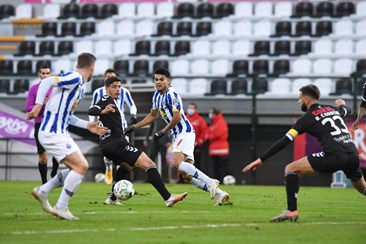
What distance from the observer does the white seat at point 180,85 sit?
1054 inches

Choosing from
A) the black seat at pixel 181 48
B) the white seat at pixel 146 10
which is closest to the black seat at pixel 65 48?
the white seat at pixel 146 10

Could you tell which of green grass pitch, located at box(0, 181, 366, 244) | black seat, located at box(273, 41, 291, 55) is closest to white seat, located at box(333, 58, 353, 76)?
black seat, located at box(273, 41, 291, 55)

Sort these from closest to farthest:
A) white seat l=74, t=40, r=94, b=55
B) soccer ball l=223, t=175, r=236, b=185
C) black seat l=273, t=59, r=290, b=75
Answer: soccer ball l=223, t=175, r=236, b=185 < black seat l=273, t=59, r=290, b=75 < white seat l=74, t=40, r=94, b=55

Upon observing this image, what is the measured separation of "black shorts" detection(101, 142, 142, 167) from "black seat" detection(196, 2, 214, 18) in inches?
709

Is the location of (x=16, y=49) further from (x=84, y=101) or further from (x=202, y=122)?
(x=202, y=122)

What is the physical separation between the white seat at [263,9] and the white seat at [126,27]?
438cm

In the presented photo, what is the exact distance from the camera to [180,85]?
26938 mm

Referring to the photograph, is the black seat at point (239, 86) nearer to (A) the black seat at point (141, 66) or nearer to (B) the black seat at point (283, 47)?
(B) the black seat at point (283, 47)

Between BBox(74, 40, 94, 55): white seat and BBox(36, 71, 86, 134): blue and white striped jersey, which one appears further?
BBox(74, 40, 94, 55): white seat

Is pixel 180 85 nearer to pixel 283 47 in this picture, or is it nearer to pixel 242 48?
pixel 242 48

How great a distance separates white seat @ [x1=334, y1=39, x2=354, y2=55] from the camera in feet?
91.4

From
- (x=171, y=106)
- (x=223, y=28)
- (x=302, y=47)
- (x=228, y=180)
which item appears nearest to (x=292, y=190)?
(x=171, y=106)

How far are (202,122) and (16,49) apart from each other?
956cm

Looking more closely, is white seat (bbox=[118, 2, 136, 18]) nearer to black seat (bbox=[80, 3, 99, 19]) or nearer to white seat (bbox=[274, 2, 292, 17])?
black seat (bbox=[80, 3, 99, 19])
